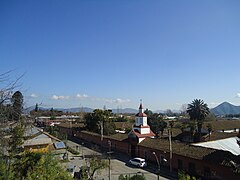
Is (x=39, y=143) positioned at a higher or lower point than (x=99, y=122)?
lower

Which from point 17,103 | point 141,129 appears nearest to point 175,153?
point 141,129

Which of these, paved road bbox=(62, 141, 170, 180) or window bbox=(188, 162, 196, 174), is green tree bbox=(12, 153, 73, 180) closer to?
paved road bbox=(62, 141, 170, 180)

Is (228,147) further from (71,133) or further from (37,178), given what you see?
(71,133)

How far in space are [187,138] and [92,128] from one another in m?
23.3

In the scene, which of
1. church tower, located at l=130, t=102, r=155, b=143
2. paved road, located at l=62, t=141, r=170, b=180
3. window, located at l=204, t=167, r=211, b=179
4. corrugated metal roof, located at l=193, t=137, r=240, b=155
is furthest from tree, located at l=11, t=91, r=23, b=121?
church tower, located at l=130, t=102, r=155, b=143

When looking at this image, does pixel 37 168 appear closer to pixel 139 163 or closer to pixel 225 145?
pixel 139 163

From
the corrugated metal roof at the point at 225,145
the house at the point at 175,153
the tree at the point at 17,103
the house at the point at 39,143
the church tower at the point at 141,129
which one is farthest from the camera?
the church tower at the point at 141,129

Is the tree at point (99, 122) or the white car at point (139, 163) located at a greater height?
the tree at point (99, 122)

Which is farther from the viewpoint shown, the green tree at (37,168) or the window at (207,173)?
the window at (207,173)

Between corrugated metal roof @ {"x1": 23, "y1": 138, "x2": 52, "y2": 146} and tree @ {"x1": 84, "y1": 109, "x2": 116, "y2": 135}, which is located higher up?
tree @ {"x1": 84, "y1": 109, "x2": 116, "y2": 135}

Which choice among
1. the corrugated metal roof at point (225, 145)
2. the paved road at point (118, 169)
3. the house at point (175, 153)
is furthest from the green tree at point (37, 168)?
the corrugated metal roof at point (225, 145)

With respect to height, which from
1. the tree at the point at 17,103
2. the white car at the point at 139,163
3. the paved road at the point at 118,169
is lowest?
the paved road at the point at 118,169

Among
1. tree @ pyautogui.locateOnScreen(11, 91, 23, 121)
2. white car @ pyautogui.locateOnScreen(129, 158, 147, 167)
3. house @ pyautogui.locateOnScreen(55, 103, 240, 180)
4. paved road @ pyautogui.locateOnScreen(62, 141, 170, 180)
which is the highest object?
tree @ pyautogui.locateOnScreen(11, 91, 23, 121)

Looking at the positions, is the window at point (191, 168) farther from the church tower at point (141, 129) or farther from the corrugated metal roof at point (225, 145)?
the church tower at point (141, 129)
